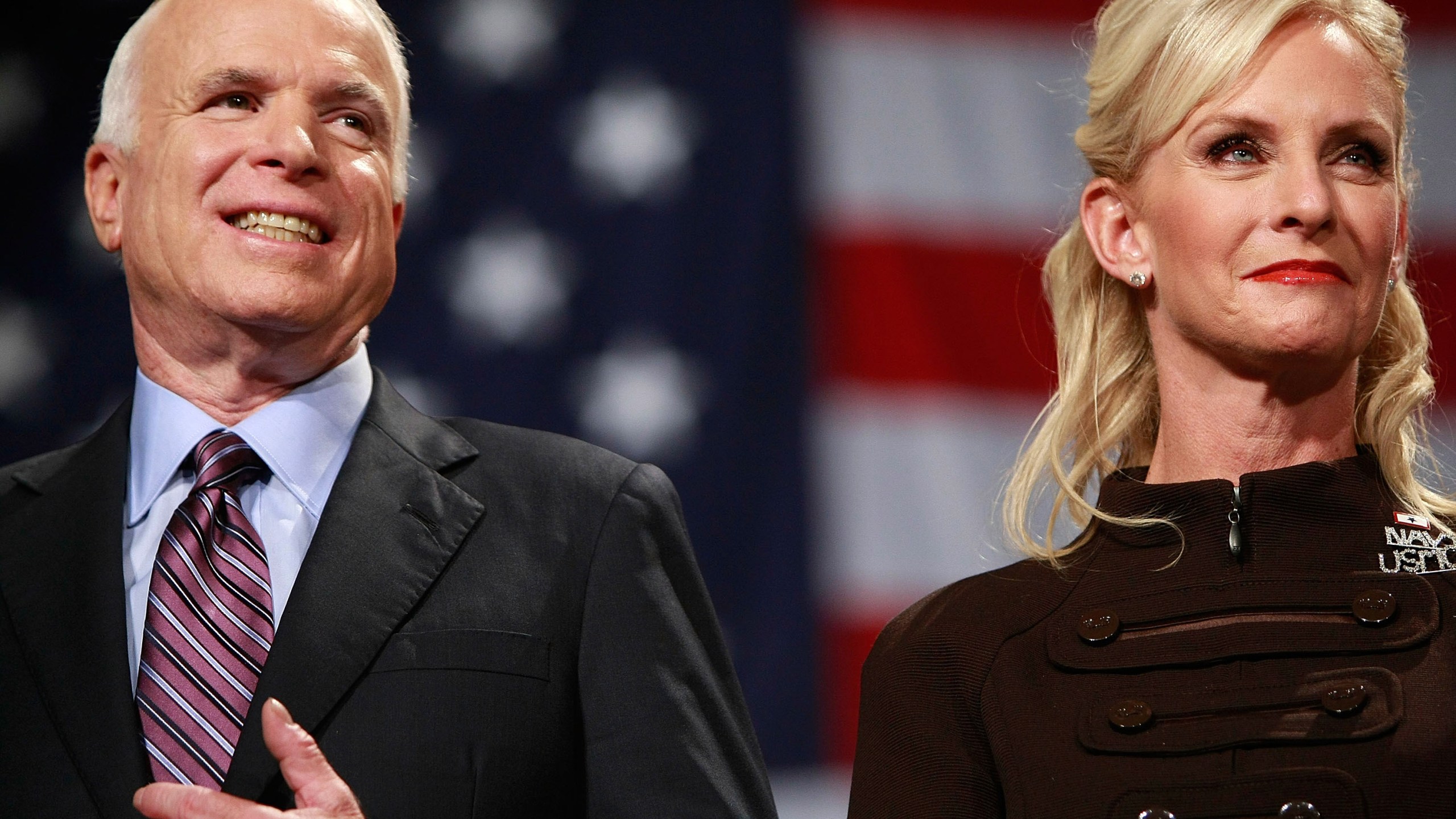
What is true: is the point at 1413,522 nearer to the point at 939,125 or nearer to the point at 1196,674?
the point at 1196,674

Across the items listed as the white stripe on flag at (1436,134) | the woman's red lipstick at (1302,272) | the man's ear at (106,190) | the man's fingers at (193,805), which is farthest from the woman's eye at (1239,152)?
the white stripe on flag at (1436,134)

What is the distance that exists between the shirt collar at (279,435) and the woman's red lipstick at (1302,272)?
41.0 inches

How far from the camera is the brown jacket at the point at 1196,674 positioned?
61.3 inches

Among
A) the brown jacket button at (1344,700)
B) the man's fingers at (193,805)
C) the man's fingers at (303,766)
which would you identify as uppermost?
the brown jacket button at (1344,700)

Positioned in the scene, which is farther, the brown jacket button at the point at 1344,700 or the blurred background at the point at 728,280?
the blurred background at the point at 728,280

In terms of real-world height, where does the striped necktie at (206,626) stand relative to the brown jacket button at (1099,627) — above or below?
below

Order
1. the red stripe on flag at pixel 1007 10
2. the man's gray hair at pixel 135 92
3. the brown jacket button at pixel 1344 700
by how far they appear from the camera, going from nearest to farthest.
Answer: the brown jacket button at pixel 1344 700 → the man's gray hair at pixel 135 92 → the red stripe on flag at pixel 1007 10

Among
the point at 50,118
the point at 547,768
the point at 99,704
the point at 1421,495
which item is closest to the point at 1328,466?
the point at 1421,495

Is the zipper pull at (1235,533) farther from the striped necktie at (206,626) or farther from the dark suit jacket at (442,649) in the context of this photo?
the striped necktie at (206,626)

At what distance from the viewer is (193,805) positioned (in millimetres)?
1560

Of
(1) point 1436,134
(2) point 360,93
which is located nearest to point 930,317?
(1) point 1436,134

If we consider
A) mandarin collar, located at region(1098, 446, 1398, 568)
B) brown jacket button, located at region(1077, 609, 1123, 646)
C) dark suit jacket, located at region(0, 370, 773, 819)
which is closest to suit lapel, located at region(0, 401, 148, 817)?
dark suit jacket, located at region(0, 370, 773, 819)

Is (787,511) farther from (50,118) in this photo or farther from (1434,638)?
(1434,638)

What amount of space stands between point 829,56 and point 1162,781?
7.67 ft
